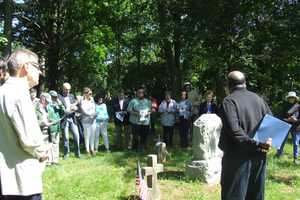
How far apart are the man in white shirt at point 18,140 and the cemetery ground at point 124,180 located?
4.36 metres

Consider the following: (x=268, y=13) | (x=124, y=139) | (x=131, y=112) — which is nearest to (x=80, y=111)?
(x=131, y=112)

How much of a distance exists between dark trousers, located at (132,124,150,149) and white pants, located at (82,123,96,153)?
4.33 ft

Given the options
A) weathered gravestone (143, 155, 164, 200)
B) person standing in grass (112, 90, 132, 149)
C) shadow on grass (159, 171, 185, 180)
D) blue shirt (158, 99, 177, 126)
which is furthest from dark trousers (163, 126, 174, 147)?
weathered gravestone (143, 155, 164, 200)

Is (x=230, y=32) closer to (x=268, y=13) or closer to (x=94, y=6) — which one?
(x=268, y=13)

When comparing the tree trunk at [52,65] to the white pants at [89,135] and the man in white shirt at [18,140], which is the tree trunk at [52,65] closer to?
the white pants at [89,135]

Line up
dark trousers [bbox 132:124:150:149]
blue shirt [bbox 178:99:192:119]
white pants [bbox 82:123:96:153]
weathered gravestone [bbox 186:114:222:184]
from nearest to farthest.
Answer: weathered gravestone [bbox 186:114:222:184] → white pants [bbox 82:123:96:153] → dark trousers [bbox 132:124:150:149] → blue shirt [bbox 178:99:192:119]

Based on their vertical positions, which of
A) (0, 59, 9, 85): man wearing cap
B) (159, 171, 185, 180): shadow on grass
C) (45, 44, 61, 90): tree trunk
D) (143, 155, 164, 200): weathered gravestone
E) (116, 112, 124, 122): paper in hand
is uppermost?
(45, 44, 61, 90): tree trunk

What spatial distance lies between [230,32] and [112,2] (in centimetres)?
1027

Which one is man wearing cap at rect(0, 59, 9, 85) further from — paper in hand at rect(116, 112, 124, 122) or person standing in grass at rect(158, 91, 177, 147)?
person standing in grass at rect(158, 91, 177, 147)

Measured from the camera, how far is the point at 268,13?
1472cm

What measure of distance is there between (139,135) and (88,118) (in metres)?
1.88

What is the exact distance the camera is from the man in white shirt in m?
3.71

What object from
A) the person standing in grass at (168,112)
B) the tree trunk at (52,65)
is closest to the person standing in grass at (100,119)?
the person standing in grass at (168,112)

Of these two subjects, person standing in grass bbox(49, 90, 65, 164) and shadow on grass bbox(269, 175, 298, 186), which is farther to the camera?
person standing in grass bbox(49, 90, 65, 164)
